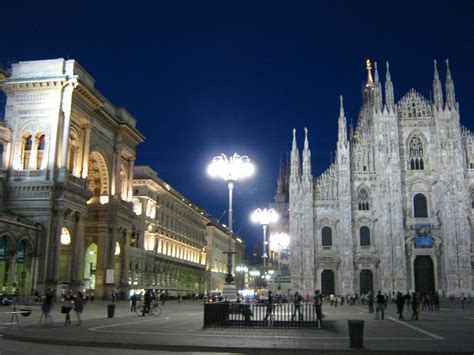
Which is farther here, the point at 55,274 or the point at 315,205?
the point at 315,205

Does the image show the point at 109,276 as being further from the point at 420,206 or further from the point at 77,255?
the point at 420,206

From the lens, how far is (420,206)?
66.5m

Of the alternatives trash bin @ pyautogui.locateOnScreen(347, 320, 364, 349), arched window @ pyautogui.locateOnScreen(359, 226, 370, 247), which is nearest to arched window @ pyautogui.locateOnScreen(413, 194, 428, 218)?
arched window @ pyautogui.locateOnScreen(359, 226, 370, 247)

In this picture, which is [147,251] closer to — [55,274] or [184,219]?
[184,219]

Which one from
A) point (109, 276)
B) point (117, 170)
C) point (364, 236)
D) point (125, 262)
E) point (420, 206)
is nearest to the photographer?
point (109, 276)

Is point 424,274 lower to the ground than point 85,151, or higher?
lower

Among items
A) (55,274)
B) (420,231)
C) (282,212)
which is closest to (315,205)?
(420,231)

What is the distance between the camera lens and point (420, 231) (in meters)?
64.9

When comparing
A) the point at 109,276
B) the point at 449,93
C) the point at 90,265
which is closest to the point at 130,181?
the point at 90,265

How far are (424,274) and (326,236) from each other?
1270 cm

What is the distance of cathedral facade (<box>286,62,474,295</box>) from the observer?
208 ft

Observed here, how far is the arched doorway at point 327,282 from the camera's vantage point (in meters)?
65.4

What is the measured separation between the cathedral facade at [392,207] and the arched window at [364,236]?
125mm

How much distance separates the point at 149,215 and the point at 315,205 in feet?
71.8
